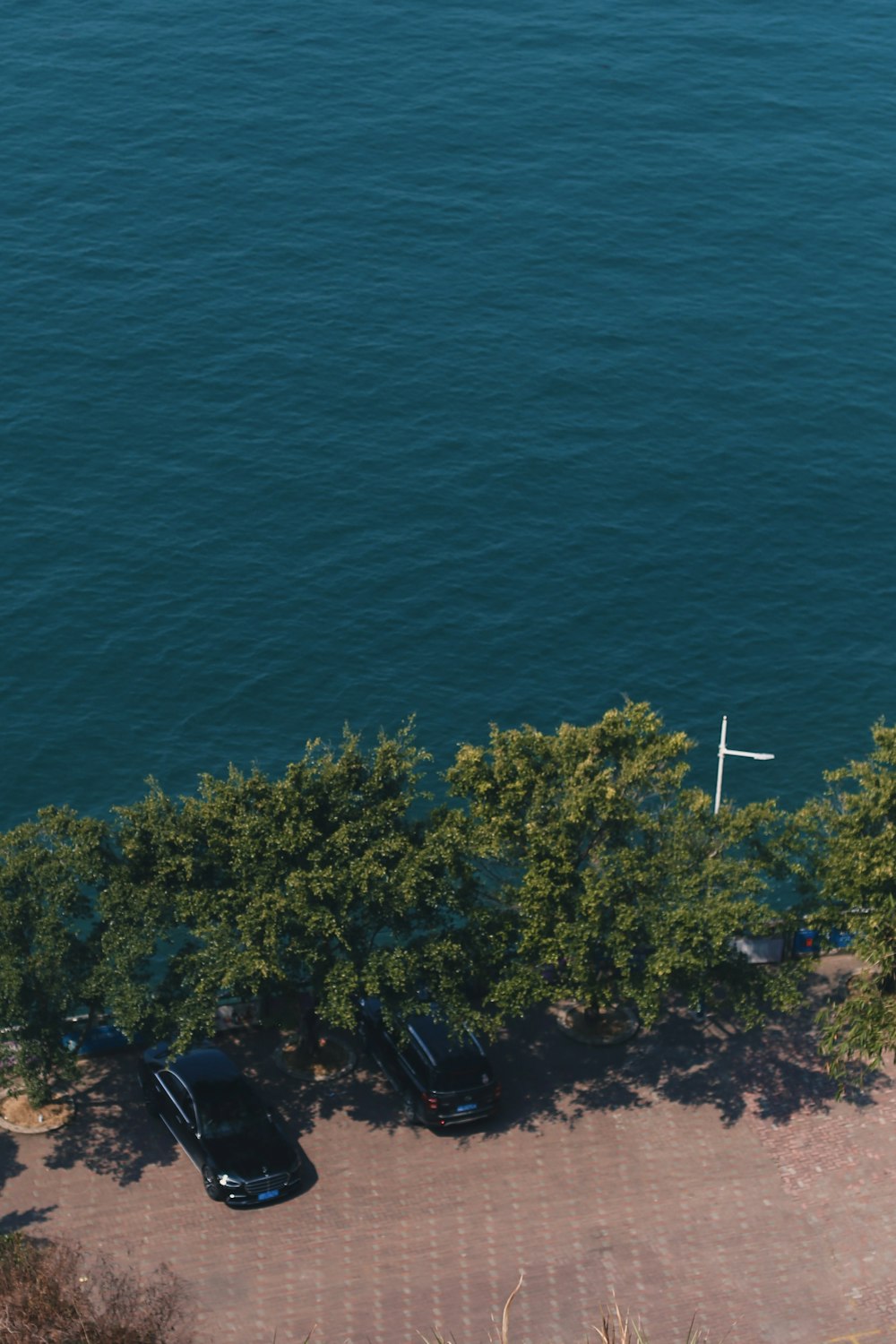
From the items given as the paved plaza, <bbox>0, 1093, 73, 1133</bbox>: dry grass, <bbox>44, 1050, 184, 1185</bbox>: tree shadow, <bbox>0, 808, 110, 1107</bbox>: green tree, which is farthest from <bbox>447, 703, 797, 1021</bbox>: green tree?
<bbox>0, 1093, 73, 1133</bbox>: dry grass

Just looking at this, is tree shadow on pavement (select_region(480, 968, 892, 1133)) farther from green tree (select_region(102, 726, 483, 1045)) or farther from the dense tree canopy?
green tree (select_region(102, 726, 483, 1045))

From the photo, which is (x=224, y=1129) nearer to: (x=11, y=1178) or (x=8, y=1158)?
(x=11, y=1178)

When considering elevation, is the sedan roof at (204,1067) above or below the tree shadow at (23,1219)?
above

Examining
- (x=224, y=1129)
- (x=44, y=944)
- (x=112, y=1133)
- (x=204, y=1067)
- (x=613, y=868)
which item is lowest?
(x=112, y=1133)

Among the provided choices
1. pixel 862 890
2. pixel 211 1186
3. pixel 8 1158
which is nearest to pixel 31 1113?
pixel 8 1158

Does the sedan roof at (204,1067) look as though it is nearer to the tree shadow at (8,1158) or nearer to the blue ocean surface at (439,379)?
the tree shadow at (8,1158)

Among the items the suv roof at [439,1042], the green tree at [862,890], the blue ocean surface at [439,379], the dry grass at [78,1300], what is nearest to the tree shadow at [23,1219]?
the dry grass at [78,1300]
